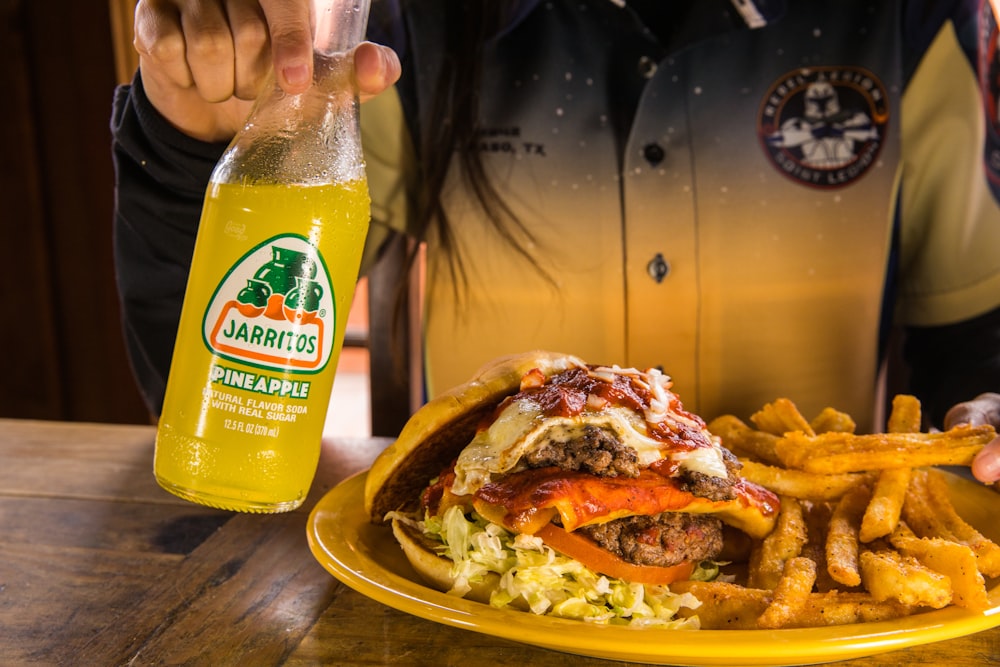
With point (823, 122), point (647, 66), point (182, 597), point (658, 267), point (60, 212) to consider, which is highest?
point (647, 66)

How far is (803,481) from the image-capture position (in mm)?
1249

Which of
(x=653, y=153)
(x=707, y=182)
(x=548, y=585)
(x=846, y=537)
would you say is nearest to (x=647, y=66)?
(x=653, y=153)

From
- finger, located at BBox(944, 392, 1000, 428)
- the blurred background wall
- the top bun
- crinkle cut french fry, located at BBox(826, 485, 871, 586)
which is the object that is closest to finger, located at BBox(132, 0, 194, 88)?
the top bun

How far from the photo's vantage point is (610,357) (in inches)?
87.0

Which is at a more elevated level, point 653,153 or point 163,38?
point 163,38

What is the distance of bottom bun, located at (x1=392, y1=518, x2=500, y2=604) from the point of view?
1.07m

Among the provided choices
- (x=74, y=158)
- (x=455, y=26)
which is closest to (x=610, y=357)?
(x=455, y=26)

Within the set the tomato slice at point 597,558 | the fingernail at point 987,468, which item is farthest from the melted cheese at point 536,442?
the fingernail at point 987,468

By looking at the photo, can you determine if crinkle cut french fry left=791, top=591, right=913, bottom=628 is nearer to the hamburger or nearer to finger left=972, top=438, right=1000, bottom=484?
the hamburger

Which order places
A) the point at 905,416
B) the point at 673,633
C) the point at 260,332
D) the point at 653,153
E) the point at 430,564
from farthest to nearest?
the point at 653,153
the point at 905,416
the point at 430,564
the point at 260,332
the point at 673,633

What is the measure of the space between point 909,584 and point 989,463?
11.5 inches

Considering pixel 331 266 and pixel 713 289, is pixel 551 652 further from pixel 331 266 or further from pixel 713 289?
pixel 713 289

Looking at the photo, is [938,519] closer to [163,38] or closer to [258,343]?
[258,343]

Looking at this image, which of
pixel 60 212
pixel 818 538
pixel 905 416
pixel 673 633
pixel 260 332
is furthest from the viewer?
pixel 60 212
